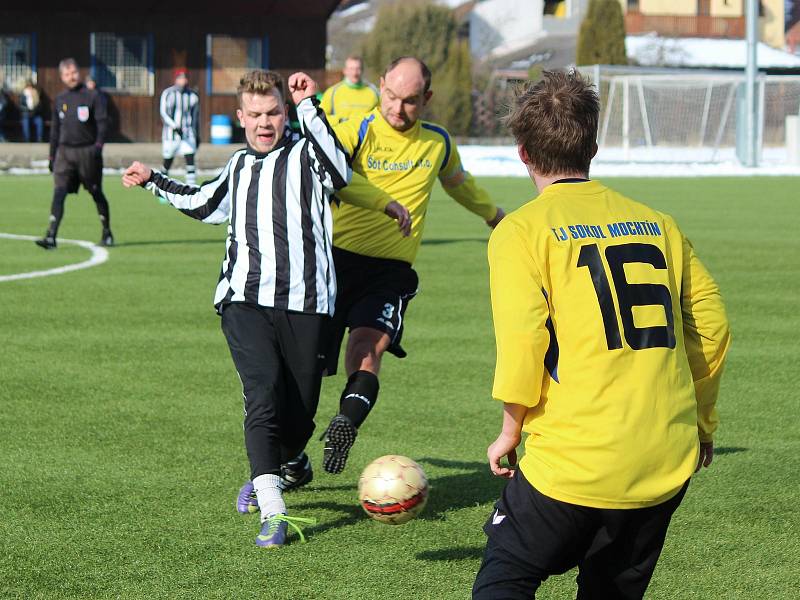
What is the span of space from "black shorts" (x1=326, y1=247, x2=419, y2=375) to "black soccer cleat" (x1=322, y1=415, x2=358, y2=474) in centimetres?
66

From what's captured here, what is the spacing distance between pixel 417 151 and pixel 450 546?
7.91ft

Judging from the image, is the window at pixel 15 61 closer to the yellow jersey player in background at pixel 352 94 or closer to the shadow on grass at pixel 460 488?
the yellow jersey player in background at pixel 352 94

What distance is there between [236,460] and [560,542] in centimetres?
341

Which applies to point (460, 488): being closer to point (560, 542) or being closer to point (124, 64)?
point (560, 542)

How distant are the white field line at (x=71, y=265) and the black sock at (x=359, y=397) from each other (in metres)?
8.12

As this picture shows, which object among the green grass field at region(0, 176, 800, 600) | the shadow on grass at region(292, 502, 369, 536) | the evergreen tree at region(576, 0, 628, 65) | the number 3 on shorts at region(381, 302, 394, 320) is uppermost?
the evergreen tree at region(576, 0, 628, 65)

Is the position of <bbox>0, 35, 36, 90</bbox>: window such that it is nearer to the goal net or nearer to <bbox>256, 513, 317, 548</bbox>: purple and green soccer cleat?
the goal net

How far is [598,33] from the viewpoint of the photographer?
56938 millimetres

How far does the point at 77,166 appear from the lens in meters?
16.3

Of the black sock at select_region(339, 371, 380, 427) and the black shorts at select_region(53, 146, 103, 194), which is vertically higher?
the black shorts at select_region(53, 146, 103, 194)

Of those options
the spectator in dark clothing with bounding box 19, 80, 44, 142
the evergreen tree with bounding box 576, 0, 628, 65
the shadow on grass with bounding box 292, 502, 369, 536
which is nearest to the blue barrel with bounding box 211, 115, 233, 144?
the spectator in dark clothing with bounding box 19, 80, 44, 142

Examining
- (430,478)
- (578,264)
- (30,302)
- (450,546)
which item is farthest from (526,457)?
(30,302)

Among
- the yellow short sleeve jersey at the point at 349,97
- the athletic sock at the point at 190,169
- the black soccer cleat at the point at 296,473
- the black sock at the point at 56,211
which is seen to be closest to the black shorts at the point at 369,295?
the black soccer cleat at the point at 296,473

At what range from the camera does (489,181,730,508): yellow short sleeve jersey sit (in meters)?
3.40
